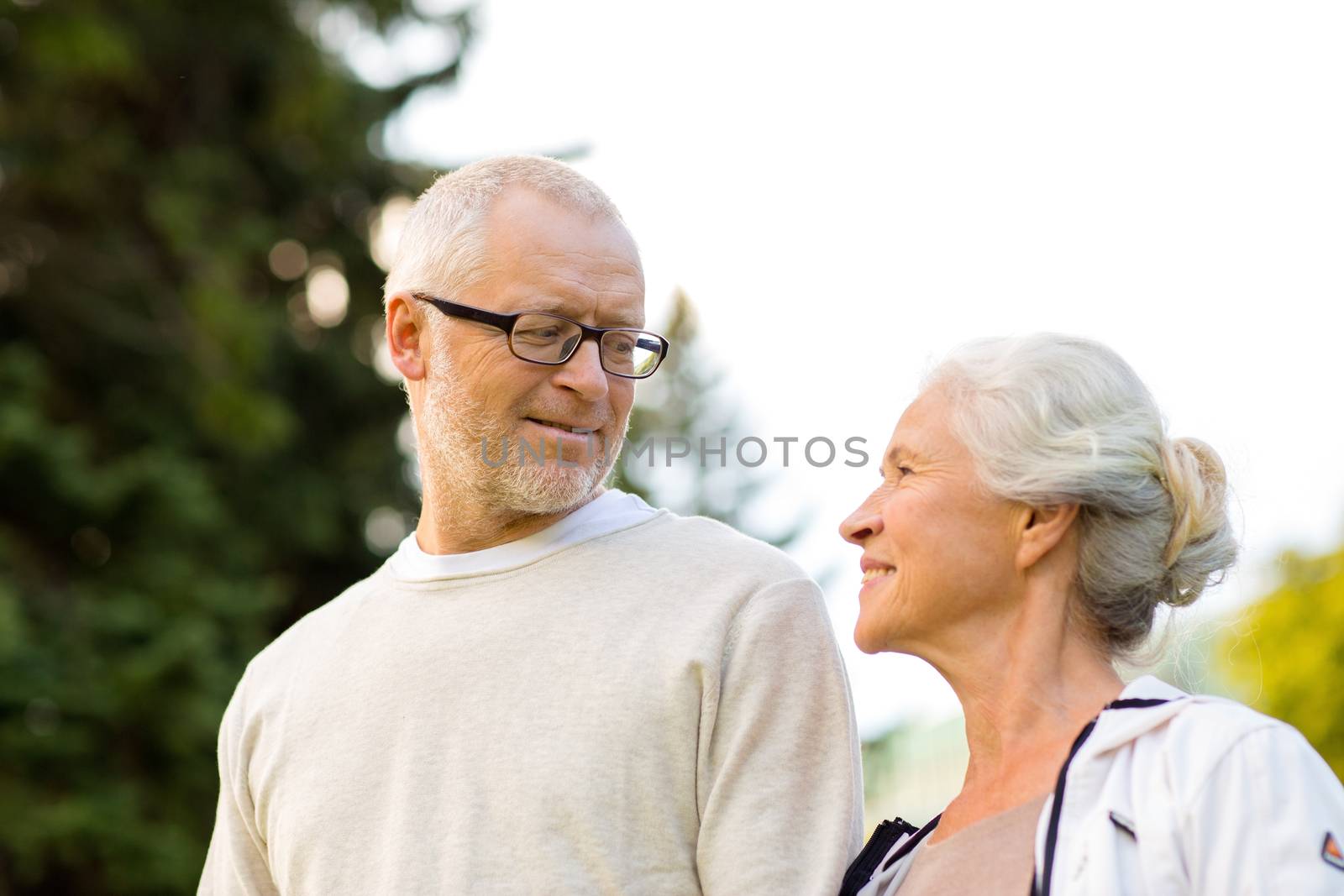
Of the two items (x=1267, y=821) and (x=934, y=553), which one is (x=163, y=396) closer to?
(x=934, y=553)

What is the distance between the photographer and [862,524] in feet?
7.83

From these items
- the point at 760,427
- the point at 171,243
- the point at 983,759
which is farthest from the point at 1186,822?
the point at 760,427

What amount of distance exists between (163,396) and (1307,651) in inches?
459

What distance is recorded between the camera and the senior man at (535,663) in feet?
7.28

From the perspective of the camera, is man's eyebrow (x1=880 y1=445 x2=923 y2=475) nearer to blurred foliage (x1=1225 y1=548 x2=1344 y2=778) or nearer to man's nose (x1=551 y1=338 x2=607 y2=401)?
man's nose (x1=551 y1=338 x2=607 y2=401)

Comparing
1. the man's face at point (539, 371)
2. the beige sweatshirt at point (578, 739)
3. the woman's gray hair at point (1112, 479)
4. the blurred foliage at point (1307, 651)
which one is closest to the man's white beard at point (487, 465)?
the man's face at point (539, 371)

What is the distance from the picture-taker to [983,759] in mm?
2260

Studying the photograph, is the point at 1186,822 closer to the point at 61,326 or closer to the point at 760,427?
the point at 61,326

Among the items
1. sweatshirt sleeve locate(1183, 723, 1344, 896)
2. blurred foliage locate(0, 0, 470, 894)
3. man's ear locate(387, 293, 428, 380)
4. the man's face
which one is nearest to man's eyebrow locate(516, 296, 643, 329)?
the man's face

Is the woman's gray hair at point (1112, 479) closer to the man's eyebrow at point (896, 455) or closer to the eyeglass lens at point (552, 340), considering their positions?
the man's eyebrow at point (896, 455)

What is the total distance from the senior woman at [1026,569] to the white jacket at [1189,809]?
0.01 m

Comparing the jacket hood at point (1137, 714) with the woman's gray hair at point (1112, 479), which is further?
the woman's gray hair at point (1112, 479)

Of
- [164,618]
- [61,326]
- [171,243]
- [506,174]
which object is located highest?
[506,174]

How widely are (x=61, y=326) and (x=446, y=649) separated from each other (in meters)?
8.47
